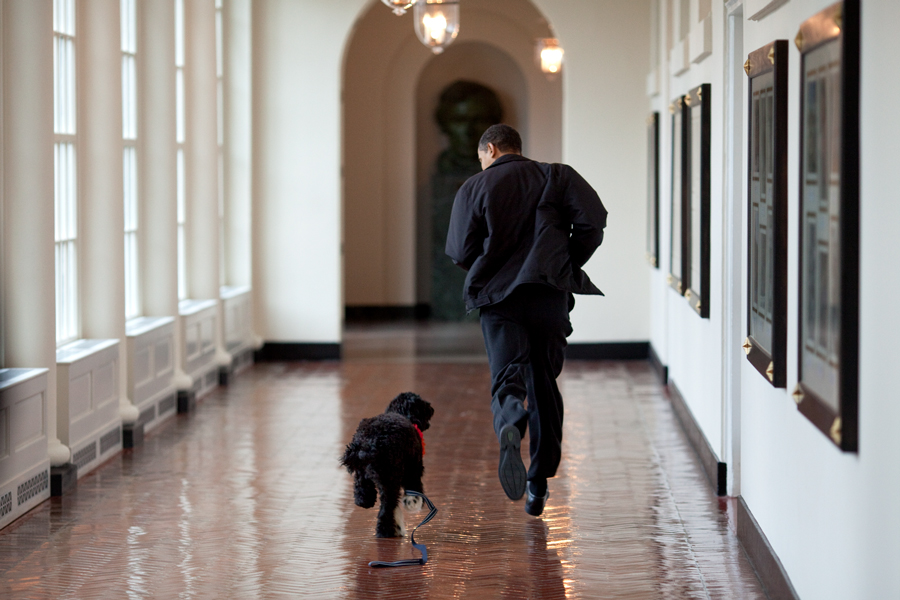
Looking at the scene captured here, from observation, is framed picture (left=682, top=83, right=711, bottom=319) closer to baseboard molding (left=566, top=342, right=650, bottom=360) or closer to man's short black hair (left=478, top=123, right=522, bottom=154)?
man's short black hair (left=478, top=123, right=522, bottom=154)

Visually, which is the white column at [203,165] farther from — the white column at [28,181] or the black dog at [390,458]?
the black dog at [390,458]

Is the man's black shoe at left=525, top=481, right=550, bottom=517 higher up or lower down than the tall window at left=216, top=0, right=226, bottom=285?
lower down

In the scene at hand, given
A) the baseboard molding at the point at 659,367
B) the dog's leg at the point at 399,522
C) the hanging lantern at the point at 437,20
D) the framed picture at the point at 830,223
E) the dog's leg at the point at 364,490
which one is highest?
the hanging lantern at the point at 437,20

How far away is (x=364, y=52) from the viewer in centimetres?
1393

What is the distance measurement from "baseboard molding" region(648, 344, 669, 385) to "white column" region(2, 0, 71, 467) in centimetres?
531


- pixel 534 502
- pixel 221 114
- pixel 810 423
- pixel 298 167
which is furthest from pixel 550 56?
pixel 810 423

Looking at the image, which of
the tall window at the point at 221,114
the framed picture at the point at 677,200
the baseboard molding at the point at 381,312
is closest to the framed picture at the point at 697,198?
the framed picture at the point at 677,200

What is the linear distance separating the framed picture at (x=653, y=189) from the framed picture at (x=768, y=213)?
4.63 m

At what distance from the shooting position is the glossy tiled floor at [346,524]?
Answer: 13.5 feet

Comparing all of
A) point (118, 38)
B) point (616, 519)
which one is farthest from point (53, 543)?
point (118, 38)

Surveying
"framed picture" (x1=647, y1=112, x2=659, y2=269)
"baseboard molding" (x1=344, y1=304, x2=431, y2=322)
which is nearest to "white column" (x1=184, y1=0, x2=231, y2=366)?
"framed picture" (x1=647, y1=112, x2=659, y2=269)

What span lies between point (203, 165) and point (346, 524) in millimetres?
4683

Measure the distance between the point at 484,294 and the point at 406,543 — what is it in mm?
1180

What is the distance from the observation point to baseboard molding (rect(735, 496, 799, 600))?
372 centimetres
